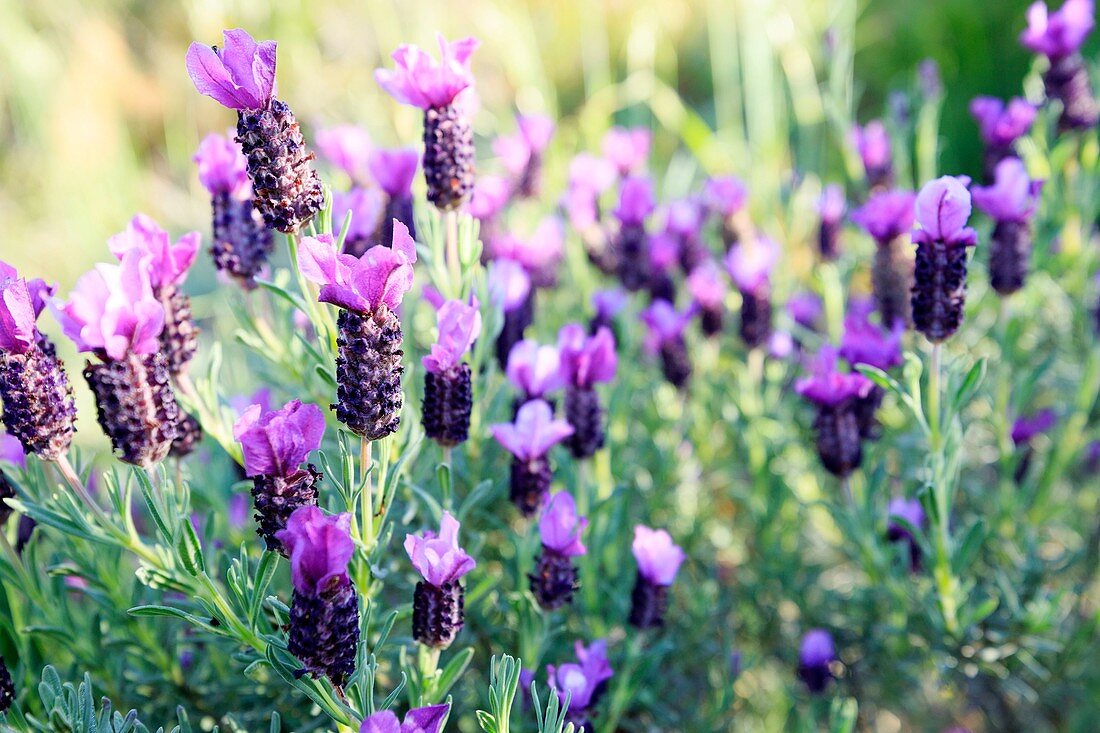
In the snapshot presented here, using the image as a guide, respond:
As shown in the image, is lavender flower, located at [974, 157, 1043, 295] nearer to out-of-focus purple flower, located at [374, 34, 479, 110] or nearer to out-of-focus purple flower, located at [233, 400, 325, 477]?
out-of-focus purple flower, located at [374, 34, 479, 110]

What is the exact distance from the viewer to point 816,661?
1.33m

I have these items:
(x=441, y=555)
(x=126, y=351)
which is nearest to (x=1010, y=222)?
(x=441, y=555)

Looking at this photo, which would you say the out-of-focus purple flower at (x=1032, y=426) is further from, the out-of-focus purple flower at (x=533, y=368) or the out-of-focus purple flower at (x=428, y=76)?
the out-of-focus purple flower at (x=428, y=76)

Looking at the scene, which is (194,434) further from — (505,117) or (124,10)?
(124,10)

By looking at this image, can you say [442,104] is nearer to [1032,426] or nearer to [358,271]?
[358,271]

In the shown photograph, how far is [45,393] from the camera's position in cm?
86

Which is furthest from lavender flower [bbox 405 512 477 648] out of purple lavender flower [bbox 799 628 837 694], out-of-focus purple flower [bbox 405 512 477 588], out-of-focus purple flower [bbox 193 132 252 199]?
purple lavender flower [bbox 799 628 837 694]

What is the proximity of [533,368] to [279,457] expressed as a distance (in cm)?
44

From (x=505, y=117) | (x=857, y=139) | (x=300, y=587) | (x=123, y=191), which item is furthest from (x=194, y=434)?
(x=505, y=117)

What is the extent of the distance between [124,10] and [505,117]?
382 cm

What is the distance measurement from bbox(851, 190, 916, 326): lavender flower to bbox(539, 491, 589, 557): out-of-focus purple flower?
659 mm

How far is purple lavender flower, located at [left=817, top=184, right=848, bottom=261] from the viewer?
1802 mm

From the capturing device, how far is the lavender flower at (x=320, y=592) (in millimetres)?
738

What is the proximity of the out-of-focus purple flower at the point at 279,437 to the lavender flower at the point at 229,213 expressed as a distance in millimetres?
404
